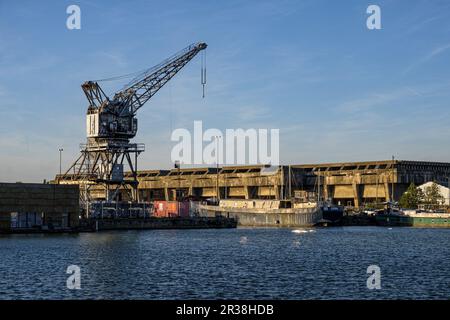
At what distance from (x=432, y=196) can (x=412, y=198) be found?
4.92m

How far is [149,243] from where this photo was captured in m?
93.6

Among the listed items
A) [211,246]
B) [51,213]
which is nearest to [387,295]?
[211,246]

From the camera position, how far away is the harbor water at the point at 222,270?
45.4m

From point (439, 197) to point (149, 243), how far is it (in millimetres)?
109362

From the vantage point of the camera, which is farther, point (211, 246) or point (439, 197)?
point (439, 197)

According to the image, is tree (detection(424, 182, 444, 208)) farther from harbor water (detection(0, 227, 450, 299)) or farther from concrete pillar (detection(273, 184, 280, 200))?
harbor water (detection(0, 227, 450, 299))

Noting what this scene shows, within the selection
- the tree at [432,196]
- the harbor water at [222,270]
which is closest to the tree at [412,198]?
the tree at [432,196]

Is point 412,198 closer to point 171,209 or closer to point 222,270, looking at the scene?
point 171,209

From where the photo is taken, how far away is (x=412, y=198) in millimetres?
179875

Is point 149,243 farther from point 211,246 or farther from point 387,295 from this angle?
point 387,295

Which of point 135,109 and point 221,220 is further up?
point 135,109

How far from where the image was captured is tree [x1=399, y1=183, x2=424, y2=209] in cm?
17888

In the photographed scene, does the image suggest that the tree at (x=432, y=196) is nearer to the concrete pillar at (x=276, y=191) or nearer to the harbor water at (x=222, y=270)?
the concrete pillar at (x=276, y=191)

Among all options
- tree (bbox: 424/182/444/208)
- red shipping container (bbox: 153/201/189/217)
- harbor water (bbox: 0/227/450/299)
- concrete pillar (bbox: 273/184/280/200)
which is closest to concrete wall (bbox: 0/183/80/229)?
harbor water (bbox: 0/227/450/299)
